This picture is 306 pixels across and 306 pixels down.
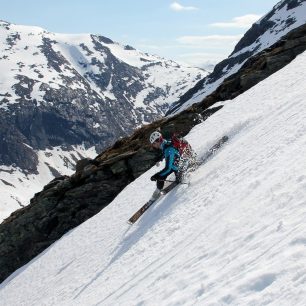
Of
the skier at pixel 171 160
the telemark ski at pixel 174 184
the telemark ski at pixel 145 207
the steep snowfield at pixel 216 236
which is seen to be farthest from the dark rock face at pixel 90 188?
the skier at pixel 171 160

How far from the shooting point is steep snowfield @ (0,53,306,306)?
7.76 metres

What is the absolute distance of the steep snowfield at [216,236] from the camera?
7762 millimetres

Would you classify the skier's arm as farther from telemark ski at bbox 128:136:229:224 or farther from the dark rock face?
the dark rock face

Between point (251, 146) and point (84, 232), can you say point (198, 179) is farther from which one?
point (84, 232)

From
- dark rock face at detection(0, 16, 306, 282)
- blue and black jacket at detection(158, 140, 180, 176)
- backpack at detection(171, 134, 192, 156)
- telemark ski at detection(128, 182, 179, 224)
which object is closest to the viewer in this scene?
blue and black jacket at detection(158, 140, 180, 176)

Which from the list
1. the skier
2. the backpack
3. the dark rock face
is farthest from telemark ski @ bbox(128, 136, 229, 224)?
the dark rock face

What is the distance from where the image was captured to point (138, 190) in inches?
1043

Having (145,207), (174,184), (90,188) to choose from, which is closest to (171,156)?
(174,184)

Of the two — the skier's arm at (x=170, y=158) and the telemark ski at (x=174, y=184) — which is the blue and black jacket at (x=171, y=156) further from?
the telemark ski at (x=174, y=184)

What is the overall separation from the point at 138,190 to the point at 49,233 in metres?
11.7

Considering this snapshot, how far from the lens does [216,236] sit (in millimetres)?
10688

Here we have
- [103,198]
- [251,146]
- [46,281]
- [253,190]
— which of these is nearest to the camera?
[253,190]

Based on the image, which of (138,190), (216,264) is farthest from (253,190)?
(138,190)

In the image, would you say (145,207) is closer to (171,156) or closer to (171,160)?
(171,160)
